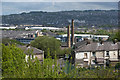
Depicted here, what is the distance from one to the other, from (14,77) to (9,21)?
27.9ft

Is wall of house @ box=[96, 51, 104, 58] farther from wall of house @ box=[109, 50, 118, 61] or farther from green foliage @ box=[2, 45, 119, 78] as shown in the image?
green foliage @ box=[2, 45, 119, 78]

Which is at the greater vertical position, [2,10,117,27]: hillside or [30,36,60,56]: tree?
[2,10,117,27]: hillside

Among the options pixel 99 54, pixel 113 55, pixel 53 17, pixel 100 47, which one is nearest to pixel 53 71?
pixel 113 55

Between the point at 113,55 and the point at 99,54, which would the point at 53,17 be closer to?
the point at 99,54

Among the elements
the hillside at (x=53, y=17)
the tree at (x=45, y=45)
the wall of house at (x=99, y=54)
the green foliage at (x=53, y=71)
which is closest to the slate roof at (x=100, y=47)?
the wall of house at (x=99, y=54)

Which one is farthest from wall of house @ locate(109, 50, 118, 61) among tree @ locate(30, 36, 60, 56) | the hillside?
the hillside

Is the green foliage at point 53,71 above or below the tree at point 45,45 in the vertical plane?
above

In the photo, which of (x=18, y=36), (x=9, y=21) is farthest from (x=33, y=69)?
(x=18, y=36)

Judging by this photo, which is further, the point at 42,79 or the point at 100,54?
the point at 100,54

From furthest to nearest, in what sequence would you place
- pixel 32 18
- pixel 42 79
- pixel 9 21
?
pixel 32 18 → pixel 9 21 → pixel 42 79

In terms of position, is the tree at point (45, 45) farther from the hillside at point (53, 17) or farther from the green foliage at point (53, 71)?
the green foliage at point (53, 71)

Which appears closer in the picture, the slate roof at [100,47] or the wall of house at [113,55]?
the wall of house at [113,55]

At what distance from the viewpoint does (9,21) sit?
10.2m

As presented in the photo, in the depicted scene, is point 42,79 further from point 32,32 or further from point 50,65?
point 32,32
